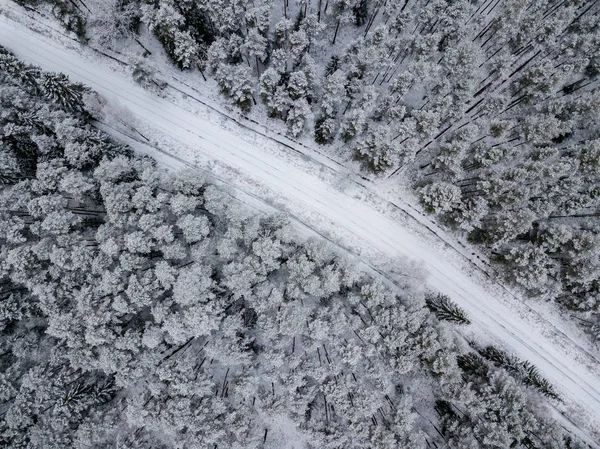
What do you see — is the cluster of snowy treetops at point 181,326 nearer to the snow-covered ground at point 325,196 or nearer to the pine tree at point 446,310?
the pine tree at point 446,310

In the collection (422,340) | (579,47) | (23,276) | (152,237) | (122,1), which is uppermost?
(579,47)

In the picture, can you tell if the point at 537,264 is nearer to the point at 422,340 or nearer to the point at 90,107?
the point at 422,340

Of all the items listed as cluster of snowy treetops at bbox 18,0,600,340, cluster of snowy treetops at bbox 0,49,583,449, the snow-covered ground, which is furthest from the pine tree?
cluster of snowy treetops at bbox 18,0,600,340

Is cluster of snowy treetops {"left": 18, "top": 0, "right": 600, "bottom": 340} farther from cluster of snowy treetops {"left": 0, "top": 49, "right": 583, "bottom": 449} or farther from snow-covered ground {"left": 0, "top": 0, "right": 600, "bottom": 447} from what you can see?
cluster of snowy treetops {"left": 0, "top": 49, "right": 583, "bottom": 449}

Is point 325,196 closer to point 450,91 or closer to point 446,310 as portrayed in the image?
point 450,91

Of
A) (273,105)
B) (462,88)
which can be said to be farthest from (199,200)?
(462,88)

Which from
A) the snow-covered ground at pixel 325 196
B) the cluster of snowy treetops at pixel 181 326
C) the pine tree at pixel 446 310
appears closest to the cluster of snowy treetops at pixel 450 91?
the snow-covered ground at pixel 325 196

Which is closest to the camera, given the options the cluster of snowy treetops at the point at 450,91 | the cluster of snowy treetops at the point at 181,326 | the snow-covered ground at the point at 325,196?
the cluster of snowy treetops at the point at 181,326
